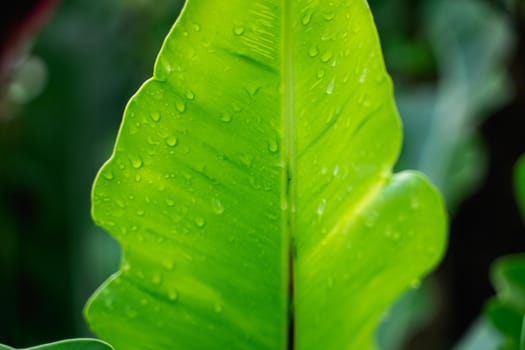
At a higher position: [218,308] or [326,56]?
[326,56]

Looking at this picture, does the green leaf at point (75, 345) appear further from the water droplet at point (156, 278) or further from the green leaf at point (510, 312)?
the green leaf at point (510, 312)

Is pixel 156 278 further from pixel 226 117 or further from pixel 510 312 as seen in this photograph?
pixel 510 312

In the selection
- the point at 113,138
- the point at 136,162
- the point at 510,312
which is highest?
the point at 136,162

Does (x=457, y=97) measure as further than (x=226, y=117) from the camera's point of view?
Yes

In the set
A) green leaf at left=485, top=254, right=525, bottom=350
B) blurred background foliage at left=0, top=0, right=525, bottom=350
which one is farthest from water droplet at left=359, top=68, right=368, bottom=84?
blurred background foliage at left=0, top=0, right=525, bottom=350

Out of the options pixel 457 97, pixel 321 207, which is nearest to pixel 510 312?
pixel 321 207

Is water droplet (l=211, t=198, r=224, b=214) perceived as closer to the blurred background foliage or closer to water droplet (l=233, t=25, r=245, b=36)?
water droplet (l=233, t=25, r=245, b=36)

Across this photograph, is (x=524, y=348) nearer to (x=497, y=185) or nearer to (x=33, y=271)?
(x=33, y=271)
